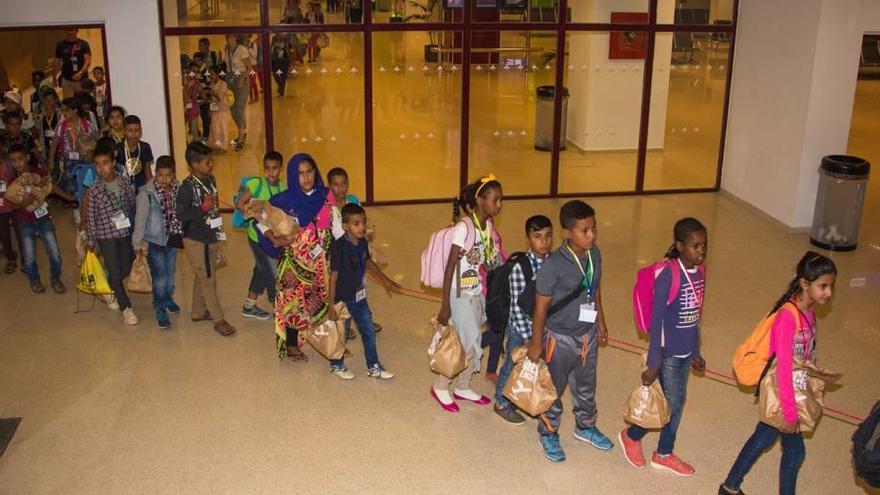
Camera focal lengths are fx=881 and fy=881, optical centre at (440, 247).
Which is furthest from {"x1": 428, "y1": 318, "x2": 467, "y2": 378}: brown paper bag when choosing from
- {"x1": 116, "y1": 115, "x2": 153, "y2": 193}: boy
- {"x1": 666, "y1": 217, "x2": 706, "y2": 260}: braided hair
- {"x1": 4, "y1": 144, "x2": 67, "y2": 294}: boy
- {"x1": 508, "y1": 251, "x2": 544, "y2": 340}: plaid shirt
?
{"x1": 4, "y1": 144, "x2": 67, "y2": 294}: boy

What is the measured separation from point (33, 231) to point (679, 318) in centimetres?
591

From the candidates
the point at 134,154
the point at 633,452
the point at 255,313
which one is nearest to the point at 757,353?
the point at 633,452

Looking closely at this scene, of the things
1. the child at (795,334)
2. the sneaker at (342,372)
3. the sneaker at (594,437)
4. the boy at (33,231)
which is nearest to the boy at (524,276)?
the sneaker at (594,437)

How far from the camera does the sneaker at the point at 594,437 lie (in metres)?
5.62

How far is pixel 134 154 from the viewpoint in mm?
8078

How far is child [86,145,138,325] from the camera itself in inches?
272

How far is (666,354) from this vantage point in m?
4.96

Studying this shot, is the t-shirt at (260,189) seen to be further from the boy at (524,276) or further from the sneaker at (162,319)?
the boy at (524,276)

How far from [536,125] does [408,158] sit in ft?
6.49

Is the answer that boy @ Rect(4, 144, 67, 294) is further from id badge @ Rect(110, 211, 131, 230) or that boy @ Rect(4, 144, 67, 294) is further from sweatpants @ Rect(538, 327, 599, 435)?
sweatpants @ Rect(538, 327, 599, 435)

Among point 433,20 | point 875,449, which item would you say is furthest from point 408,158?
point 875,449

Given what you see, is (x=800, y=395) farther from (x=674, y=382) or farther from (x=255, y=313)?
(x=255, y=313)

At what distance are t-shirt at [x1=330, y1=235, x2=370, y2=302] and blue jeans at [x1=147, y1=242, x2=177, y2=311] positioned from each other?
199 cm

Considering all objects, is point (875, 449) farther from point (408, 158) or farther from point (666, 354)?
point (408, 158)
